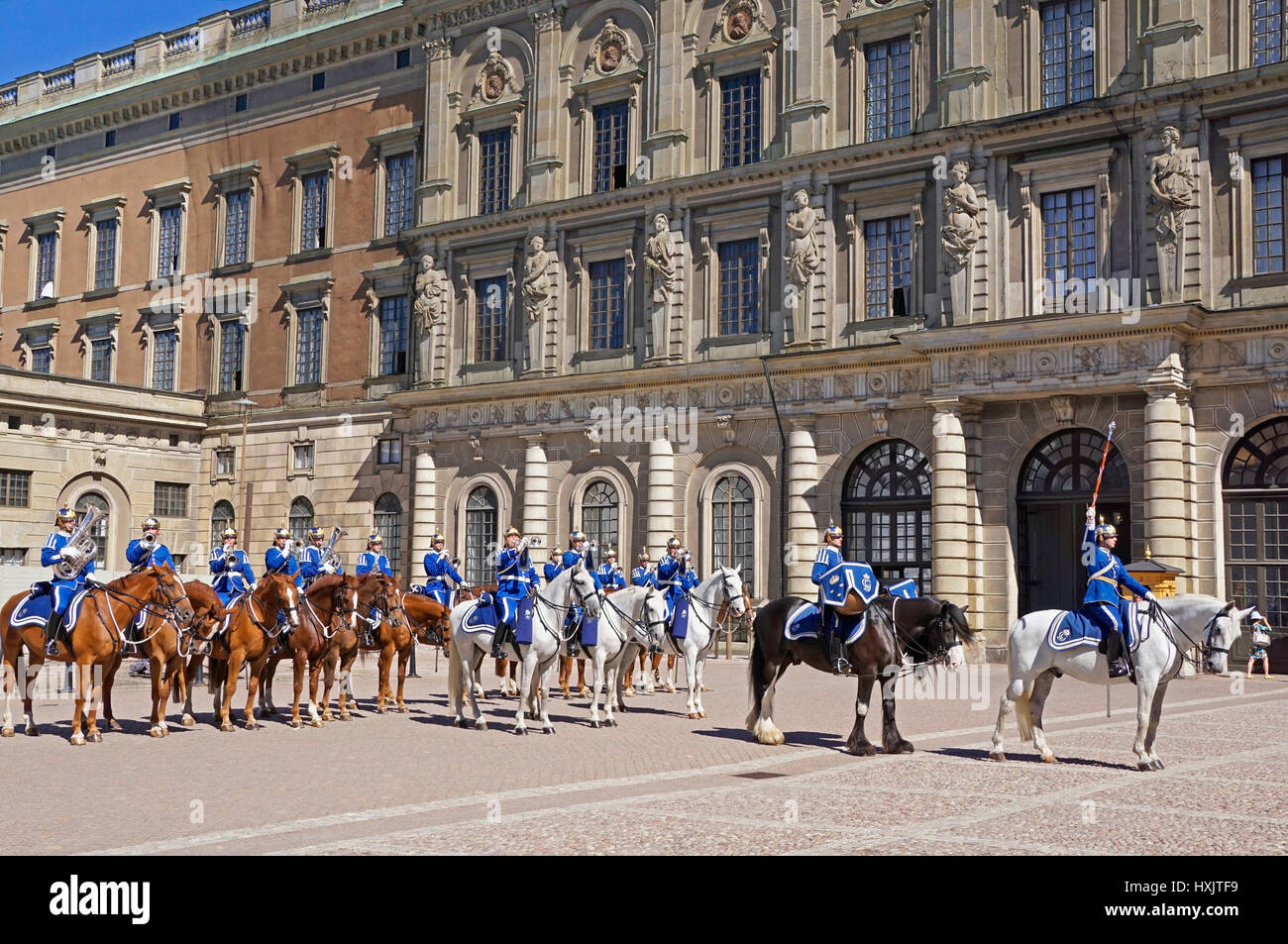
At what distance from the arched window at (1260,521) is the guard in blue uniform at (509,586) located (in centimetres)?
2006

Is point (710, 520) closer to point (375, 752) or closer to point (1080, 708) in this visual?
point (1080, 708)

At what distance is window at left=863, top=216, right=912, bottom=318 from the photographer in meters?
38.7

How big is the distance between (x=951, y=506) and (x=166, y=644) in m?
22.6

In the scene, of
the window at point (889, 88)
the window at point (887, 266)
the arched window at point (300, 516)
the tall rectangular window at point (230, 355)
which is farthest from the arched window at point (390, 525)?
the window at point (889, 88)

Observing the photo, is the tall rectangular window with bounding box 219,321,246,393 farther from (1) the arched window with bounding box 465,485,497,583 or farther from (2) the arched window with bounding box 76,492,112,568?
(1) the arched window with bounding box 465,485,497,583

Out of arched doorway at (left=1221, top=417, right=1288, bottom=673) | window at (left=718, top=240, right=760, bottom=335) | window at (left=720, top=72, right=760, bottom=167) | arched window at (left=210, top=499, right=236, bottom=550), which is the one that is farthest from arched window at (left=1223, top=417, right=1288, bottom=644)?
arched window at (left=210, top=499, right=236, bottom=550)

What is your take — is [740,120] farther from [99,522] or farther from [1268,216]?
[99,522]

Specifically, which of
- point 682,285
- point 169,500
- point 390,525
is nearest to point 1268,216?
point 682,285

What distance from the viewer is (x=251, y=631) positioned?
20.5 metres

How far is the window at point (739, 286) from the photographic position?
1638 inches

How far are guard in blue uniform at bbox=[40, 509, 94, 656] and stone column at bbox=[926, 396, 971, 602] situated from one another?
915 inches

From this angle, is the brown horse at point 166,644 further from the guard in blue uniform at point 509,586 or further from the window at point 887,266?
the window at point 887,266
